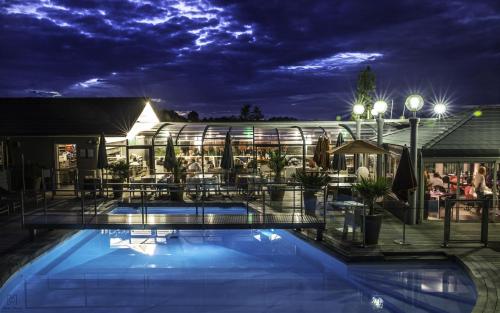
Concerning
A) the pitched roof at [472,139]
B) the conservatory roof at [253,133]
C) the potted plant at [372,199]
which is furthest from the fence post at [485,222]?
the conservatory roof at [253,133]

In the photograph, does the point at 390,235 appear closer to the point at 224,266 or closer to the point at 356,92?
the point at 224,266

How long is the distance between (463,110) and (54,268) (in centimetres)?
1392

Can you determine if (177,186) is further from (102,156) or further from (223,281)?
(223,281)

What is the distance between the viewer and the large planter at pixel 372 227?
9.50 meters

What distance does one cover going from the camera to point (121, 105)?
63.7 ft

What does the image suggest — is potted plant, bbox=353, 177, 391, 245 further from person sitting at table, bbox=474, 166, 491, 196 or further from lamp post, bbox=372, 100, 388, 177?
lamp post, bbox=372, 100, 388, 177

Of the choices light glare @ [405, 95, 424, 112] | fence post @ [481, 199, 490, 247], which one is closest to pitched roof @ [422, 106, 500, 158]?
light glare @ [405, 95, 424, 112]

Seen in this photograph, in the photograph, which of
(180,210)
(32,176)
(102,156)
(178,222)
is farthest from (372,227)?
(32,176)

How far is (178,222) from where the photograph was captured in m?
10.6

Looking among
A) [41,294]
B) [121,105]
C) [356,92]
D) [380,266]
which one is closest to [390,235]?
[380,266]

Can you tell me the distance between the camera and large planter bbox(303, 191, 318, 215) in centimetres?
1181

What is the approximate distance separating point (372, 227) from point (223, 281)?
3570mm

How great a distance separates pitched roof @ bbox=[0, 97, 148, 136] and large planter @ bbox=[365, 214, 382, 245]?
1066 centimetres

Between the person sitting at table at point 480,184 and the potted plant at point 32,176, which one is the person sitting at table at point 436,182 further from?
the potted plant at point 32,176
